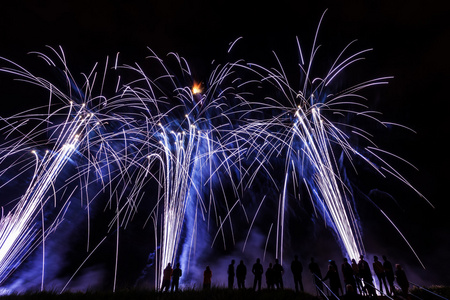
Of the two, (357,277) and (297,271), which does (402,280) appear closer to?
(357,277)

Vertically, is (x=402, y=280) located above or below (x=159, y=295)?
above

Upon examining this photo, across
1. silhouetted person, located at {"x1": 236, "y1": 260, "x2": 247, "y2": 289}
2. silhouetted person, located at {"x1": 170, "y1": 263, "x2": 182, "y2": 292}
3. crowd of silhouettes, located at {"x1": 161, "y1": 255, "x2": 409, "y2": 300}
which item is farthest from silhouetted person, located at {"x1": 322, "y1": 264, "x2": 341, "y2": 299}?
silhouetted person, located at {"x1": 170, "y1": 263, "x2": 182, "y2": 292}

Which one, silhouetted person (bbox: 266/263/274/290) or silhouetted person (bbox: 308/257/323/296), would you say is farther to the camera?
silhouetted person (bbox: 266/263/274/290)

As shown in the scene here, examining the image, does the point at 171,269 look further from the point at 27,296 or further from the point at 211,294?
the point at 27,296

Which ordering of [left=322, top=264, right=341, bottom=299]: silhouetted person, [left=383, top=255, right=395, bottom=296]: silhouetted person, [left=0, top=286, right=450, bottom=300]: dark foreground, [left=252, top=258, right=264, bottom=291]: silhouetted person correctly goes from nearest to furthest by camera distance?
[left=0, top=286, right=450, bottom=300]: dark foreground < [left=322, top=264, right=341, bottom=299]: silhouetted person < [left=383, top=255, right=395, bottom=296]: silhouetted person < [left=252, top=258, right=264, bottom=291]: silhouetted person

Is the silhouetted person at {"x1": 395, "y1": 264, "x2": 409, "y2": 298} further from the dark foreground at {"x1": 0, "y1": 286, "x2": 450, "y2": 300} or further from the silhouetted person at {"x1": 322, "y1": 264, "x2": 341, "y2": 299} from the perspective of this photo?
the silhouetted person at {"x1": 322, "y1": 264, "x2": 341, "y2": 299}

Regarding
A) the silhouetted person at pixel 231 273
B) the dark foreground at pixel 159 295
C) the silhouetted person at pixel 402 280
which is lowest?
the dark foreground at pixel 159 295

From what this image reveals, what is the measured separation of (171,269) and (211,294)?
384 centimetres

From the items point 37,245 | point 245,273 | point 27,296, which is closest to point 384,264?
point 245,273

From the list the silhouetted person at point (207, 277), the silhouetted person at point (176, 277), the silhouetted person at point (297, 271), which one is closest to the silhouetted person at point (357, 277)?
the silhouetted person at point (297, 271)

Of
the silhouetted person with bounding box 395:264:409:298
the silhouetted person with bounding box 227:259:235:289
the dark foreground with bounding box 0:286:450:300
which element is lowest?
the dark foreground with bounding box 0:286:450:300

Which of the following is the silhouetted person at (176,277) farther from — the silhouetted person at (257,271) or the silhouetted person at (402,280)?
the silhouetted person at (402,280)

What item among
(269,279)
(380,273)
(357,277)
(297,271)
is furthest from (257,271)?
(380,273)

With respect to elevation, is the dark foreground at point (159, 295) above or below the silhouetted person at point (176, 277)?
below
